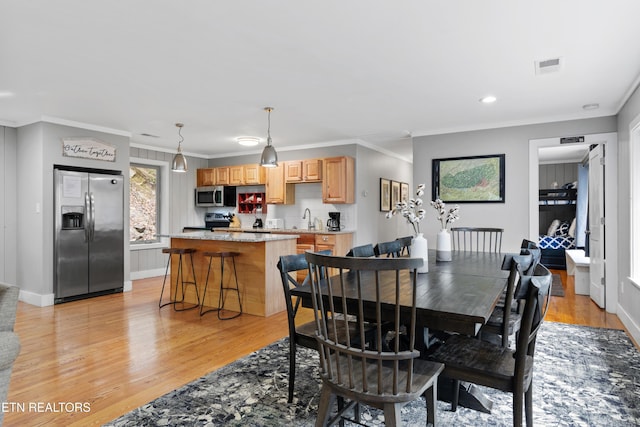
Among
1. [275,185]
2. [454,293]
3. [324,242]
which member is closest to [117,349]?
[454,293]

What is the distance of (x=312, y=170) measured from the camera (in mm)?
6312

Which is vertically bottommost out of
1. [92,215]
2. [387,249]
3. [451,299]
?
[451,299]

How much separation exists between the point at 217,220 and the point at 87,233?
2.60 m

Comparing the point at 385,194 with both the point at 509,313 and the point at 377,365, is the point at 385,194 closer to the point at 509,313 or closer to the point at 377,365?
the point at 509,313

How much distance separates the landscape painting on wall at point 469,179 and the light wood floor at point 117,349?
1.67m

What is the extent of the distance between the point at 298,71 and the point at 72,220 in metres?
3.82

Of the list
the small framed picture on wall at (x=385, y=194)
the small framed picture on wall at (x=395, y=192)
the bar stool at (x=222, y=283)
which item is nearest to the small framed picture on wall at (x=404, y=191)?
the small framed picture on wall at (x=395, y=192)

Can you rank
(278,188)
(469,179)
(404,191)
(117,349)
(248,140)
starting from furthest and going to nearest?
(404,191) → (278,188) → (248,140) → (469,179) → (117,349)

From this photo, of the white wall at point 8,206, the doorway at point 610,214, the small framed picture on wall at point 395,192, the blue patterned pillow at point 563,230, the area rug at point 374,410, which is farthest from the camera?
the blue patterned pillow at point 563,230

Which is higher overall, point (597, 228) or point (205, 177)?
point (205, 177)

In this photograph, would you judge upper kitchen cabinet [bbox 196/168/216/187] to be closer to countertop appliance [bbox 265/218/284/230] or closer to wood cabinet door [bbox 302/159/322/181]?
countertop appliance [bbox 265/218/284/230]

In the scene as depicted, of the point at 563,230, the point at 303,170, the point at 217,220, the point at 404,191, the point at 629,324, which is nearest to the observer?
the point at 629,324

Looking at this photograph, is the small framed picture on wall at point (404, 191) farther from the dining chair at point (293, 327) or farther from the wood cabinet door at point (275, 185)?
the dining chair at point (293, 327)

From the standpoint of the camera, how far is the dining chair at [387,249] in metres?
3.14
